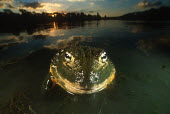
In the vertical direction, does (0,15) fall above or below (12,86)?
above

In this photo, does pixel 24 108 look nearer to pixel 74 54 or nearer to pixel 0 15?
pixel 74 54

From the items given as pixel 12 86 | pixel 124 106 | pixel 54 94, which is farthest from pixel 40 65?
pixel 124 106

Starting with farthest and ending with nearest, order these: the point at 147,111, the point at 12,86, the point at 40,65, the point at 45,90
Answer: the point at 40,65
the point at 12,86
the point at 45,90
the point at 147,111

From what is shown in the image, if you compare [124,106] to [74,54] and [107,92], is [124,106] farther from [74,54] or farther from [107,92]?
[74,54]

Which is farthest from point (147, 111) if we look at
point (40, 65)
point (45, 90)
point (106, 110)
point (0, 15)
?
point (0, 15)

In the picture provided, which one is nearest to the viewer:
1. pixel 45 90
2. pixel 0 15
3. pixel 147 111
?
pixel 147 111

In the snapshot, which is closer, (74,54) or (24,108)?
(24,108)

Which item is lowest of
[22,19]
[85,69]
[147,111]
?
[147,111]

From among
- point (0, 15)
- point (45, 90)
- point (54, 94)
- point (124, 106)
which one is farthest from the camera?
point (0, 15)

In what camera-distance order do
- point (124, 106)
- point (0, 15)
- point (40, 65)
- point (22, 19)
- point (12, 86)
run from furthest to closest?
point (22, 19) → point (0, 15) → point (40, 65) → point (12, 86) → point (124, 106)
